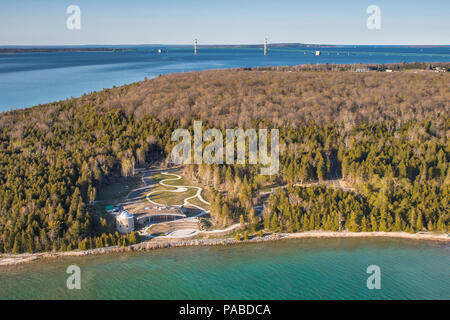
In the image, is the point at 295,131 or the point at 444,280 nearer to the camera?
the point at 444,280

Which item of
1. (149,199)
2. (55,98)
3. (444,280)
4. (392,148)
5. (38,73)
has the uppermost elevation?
(38,73)

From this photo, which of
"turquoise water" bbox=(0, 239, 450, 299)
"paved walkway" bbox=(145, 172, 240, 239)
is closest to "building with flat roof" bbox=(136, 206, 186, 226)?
"paved walkway" bbox=(145, 172, 240, 239)

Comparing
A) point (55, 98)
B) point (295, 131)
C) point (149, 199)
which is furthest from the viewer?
point (55, 98)

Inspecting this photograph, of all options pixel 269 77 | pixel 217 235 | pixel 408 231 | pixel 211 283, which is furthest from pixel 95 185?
pixel 269 77

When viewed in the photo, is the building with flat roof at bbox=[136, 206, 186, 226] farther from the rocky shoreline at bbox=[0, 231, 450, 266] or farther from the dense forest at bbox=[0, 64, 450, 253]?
the rocky shoreline at bbox=[0, 231, 450, 266]

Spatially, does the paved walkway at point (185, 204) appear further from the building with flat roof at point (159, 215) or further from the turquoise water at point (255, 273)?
the turquoise water at point (255, 273)

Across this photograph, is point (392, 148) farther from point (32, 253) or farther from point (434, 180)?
point (32, 253)

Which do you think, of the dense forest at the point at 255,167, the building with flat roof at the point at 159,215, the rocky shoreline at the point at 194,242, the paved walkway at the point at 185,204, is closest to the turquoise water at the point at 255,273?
the rocky shoreline at the point at 194,242
